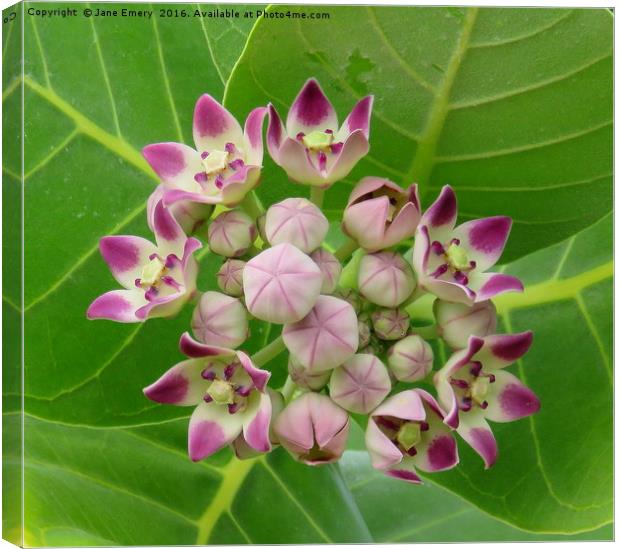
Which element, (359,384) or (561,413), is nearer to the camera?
(359,384)

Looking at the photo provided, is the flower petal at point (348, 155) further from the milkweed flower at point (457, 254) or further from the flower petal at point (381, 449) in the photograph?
the flower petal at point (381, 449)

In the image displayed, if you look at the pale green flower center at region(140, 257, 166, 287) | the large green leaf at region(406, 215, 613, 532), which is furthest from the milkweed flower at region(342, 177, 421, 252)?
the large green leaf at region(406, 215, 613, 532)

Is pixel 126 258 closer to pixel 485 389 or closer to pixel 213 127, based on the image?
pixel 213 127

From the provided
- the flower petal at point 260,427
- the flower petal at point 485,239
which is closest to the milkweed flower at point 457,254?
the flower petal at point 485,239

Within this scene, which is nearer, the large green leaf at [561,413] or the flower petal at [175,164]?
the flower petal at [175,164]

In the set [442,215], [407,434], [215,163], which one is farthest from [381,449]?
[215,163]

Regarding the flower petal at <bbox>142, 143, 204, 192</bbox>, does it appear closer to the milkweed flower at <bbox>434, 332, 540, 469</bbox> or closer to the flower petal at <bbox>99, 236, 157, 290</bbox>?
the flower petal at <bbox>99, 236, 157, 290</bbox>

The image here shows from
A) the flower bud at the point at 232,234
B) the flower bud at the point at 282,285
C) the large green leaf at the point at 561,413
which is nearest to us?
the flower bud at the point at 282,285
